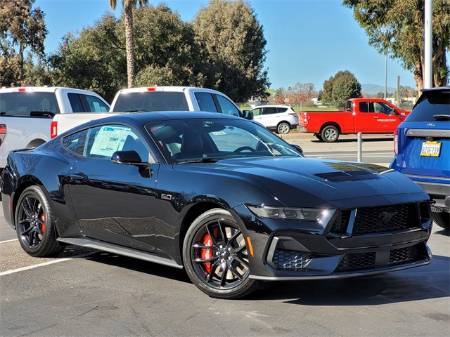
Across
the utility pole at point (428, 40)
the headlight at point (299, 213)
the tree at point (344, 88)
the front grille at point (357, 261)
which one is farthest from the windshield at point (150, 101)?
the tree at point (344, 88)

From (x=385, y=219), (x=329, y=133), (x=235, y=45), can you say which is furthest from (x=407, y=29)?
(x=235, y=45)

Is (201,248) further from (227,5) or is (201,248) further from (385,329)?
(227,5)

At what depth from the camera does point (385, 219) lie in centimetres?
487

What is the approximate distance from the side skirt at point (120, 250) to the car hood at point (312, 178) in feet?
2.61

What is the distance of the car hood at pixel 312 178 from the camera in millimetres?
4737

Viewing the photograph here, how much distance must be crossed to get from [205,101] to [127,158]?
7779 mm

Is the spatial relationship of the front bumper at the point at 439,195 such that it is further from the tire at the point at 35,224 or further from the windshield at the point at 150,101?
the windshield at the point at 150,101

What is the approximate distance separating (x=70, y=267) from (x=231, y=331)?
2.47 m

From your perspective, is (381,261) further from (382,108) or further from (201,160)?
(382,108)

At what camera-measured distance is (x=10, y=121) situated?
11.9 m

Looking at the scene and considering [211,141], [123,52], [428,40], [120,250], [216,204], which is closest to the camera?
[216,204]

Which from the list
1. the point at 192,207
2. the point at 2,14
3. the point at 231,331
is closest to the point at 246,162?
the point at 192,207

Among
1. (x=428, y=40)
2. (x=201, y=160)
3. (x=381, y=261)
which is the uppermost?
(x=428, y=40)

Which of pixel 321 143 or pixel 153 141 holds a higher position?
pixel 153 141
